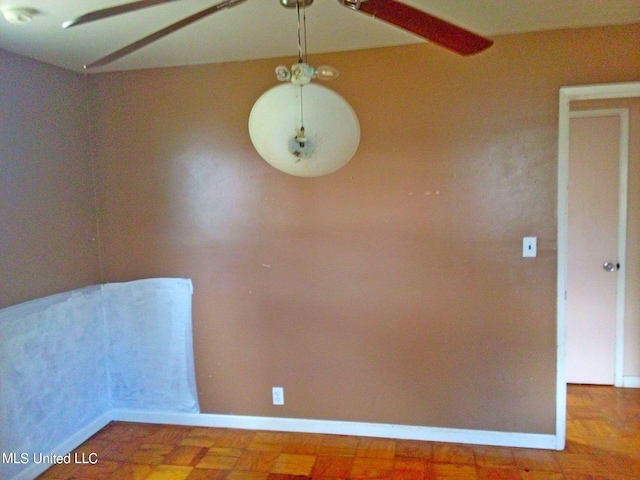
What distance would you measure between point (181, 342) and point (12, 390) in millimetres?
873

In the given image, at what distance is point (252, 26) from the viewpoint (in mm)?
2021

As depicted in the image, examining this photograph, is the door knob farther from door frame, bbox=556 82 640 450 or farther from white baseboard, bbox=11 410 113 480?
white baseboard, bbox=11 410 113 480

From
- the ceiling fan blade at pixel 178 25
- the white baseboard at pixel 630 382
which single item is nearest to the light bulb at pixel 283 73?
the ceiling fan blade at pixel 178 25

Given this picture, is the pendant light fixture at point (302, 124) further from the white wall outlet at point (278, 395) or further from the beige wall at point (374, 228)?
the white wall outlet at point (278, 395)

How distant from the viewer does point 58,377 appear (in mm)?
2475

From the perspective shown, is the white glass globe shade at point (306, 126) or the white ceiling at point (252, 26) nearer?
the white glass globe shade at point (306, 126)

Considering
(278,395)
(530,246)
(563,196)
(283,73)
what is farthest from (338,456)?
(283,73)

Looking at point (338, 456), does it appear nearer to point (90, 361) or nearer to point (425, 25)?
point (90, 361)

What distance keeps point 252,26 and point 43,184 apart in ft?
4.75

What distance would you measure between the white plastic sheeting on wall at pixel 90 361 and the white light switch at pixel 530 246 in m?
1.94

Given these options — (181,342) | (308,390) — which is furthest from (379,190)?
(181,342)

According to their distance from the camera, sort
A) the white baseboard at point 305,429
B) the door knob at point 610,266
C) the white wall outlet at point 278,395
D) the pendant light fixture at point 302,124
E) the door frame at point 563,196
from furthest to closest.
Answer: the door knob at point 610,266, the white wall outlet at point 278,395, the white baseboard at point 305,429, the door frame at point 563,196, the pendant light fixture at point 302,124

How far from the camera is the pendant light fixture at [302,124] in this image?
50.8 inches

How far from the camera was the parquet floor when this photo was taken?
2236 mm
